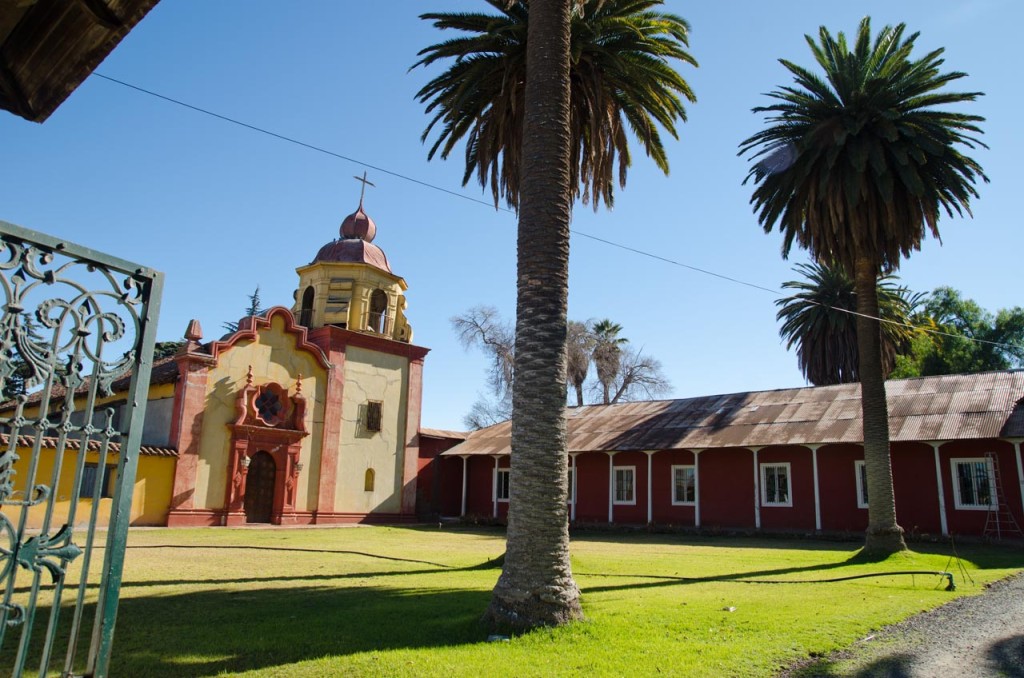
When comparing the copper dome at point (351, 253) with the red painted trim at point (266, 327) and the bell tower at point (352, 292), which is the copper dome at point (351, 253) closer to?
the bell tower at point (352, 292)

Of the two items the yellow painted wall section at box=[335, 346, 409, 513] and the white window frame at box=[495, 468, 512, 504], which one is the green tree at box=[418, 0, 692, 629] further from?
the white window frame at box=[495, 468, 512, 504]

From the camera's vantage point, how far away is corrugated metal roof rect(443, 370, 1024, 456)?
2275 centimetres

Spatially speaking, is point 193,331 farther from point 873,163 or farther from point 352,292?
point 873,163

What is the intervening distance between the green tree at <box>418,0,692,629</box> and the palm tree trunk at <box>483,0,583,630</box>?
0.01 m

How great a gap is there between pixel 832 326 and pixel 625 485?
66.4 ft

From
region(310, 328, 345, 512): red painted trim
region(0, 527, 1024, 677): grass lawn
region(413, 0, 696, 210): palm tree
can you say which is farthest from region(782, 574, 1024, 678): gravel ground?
region(310, 328, 345, 512): red painted trim

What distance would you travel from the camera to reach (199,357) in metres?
27.2

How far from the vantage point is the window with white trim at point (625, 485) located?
30.4 m

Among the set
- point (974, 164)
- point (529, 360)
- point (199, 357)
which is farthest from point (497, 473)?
point (529, 360)

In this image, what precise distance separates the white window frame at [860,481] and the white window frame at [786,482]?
7.50 ft

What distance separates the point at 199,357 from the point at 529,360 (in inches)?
845

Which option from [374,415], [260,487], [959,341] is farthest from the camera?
[959,341]

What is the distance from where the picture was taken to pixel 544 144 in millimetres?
10281

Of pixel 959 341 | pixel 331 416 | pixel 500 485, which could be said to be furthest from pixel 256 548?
pixel 959 341
